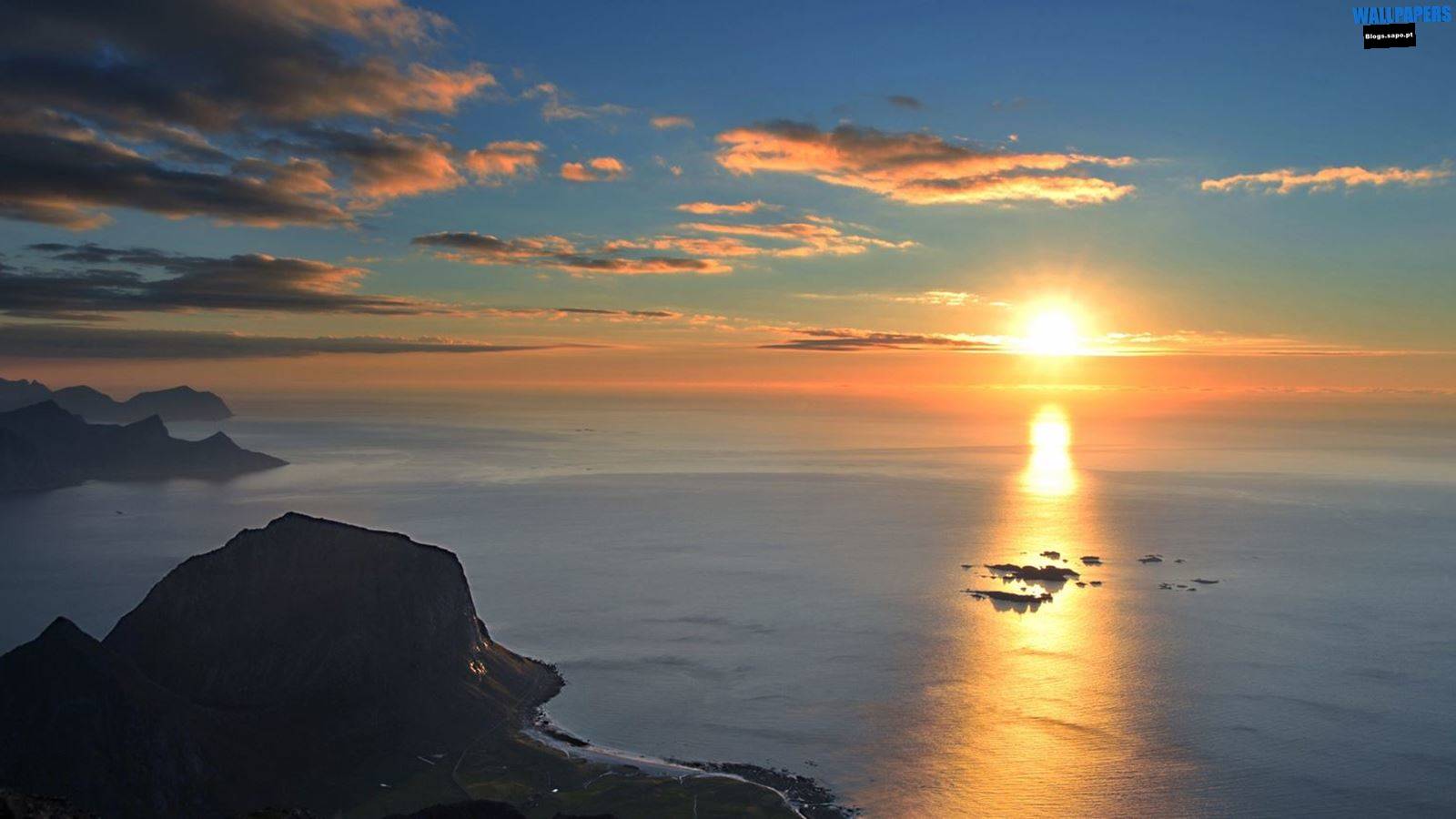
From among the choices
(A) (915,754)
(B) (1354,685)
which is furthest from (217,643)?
(B) (1354,685)

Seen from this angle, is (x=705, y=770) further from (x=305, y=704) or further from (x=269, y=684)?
(x=269, y=684)

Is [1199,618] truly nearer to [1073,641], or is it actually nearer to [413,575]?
[1073,641]

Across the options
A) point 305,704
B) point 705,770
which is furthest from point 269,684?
point 705,770

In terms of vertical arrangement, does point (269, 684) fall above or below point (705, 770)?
above

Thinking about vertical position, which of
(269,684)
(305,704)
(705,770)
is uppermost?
(269,684)

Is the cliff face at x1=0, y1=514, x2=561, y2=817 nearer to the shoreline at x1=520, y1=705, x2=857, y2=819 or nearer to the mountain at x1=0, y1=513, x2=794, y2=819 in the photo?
the mountain at x1=0, y1=513, x2=794, y2=819
